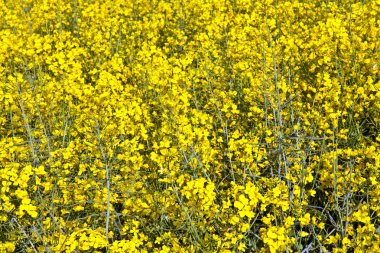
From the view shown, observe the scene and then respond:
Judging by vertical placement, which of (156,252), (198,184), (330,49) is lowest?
(156,252)

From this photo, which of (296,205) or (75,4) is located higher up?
(75,4)

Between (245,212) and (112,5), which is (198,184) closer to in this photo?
(245,212)

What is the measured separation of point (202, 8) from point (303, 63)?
2.07m

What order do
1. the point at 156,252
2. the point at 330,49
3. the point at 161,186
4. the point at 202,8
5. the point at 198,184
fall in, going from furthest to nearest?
the point at 202,8, the point at 330,49, the point at 161,186, the point at 156,252, the point at 198,184

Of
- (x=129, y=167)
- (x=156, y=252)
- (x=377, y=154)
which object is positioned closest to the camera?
(x=156, y=252)

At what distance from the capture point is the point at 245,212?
259 cm

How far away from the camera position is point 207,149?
352cm

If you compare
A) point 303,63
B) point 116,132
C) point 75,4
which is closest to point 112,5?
point 75,4

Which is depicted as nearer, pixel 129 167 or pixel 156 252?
pixel 156 252

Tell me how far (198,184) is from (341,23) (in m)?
2.89

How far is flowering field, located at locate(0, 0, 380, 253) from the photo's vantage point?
292 centimetres

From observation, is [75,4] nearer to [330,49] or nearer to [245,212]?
[330,49]

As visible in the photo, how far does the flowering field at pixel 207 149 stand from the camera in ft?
9.59

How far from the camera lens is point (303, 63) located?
4.93m
